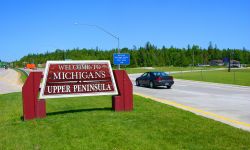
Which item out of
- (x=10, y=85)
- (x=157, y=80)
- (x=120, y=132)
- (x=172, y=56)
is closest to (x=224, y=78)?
(x=157, y=80)

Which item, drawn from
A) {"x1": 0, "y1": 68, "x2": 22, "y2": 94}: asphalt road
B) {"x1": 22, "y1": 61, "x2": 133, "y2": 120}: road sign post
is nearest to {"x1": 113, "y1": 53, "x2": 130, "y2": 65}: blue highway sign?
{"x1": 0, "y1": 68, "x2": 22, "y2": 94}: asphalt road

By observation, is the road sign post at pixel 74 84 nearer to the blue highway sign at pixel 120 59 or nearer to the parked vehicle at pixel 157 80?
the parked vehicle at pixel 157 80

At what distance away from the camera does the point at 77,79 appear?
11227 mm

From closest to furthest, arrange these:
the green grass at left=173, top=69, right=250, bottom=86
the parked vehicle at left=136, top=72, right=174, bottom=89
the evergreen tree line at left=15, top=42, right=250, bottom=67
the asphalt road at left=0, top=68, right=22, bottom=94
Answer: the asphalt road at left=0, top=68, right=22, bottom=94 < the parked vehicle at left=136, top=72, right=174, bottom=89 < the green grass at left=173, top=69, right=250, bottom=86 < the evergreen tree line at left=15, top=42, right=250, bottom=67

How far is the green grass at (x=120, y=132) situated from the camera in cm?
718

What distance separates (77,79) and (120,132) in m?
3.47

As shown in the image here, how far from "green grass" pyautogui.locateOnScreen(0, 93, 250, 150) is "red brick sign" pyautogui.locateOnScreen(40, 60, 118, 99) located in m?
0.76

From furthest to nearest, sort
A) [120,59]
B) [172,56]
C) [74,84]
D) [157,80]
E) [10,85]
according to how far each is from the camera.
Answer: [172,56] → [120,59] → [10,85] → [157,80] → [74,84]

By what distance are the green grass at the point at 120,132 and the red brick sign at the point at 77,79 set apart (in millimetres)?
757

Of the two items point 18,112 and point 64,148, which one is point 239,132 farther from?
point 18,112

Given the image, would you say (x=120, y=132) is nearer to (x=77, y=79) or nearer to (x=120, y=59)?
(x=77, y=79)

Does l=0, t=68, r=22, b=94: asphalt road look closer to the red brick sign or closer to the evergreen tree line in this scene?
the red brick sign

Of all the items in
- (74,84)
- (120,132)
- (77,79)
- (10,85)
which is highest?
(77,79)

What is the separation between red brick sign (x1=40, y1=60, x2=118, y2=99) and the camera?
10.8 metres
